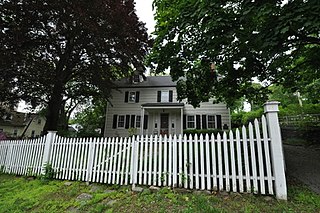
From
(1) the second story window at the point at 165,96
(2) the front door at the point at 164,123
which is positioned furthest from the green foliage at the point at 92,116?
(2) the front door at the point at 164,123

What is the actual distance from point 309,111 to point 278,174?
36.0 feet

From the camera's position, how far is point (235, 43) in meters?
5.05

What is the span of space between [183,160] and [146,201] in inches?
45.3

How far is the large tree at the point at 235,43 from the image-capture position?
3.22m

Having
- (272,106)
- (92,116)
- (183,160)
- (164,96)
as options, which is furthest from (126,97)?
(272,106)

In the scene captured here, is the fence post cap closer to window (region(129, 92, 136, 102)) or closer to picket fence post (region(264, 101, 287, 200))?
picket fence post (region(264, 101, 287, 200))

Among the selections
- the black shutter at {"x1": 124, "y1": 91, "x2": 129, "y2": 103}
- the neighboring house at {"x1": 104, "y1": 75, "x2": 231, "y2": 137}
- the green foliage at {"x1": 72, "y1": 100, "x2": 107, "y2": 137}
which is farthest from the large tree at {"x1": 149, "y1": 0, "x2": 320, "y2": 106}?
the green foliage at {"x1": 72, "y1": 100, "x2": 107, "y2": 137}

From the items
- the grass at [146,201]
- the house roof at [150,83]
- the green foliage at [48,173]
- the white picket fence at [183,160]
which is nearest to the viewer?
the grass at [146,201]

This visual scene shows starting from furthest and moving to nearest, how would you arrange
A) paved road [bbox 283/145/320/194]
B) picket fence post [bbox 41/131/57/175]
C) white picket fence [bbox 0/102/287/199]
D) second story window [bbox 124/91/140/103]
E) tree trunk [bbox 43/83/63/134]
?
second story window [bbox 124/91/140/103] → tree trunk [bbox 43/83/63/134] → picket fence post [bbox 41/131/57/175] → paved road [bbox 283/145/320/194] → white picket fence [bbox 0/102/287/199]

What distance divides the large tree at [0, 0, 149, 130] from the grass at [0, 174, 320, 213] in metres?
6.73

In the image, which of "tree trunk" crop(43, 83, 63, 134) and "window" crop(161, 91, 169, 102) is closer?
"tree trunk" crop(43, 83, 63, 134)

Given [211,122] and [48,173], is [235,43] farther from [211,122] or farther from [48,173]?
[211,122]

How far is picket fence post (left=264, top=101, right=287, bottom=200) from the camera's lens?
2.99 m

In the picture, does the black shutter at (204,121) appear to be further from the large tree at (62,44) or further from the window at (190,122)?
the large tree at (62,44)
